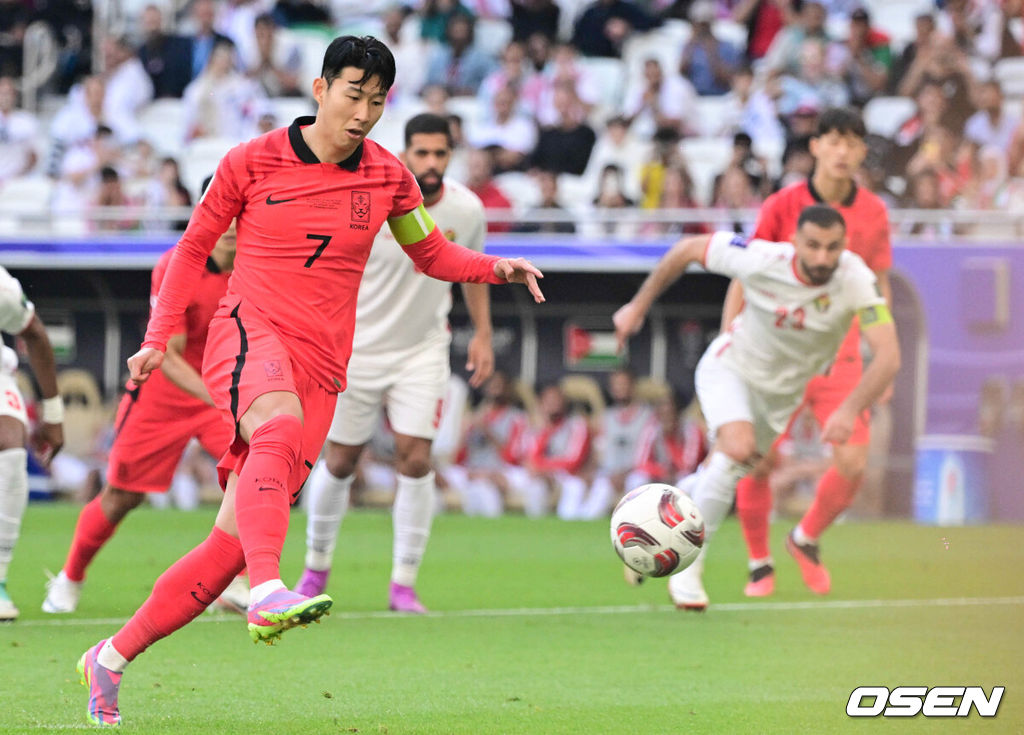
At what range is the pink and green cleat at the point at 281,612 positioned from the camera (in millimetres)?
4344

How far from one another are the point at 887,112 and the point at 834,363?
867 cm

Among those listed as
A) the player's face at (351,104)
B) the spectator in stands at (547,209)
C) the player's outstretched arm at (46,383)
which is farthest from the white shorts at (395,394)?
the spectator in stands at (547,209)

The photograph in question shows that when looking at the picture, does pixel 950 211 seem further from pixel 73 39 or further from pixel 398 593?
pixel 73 39

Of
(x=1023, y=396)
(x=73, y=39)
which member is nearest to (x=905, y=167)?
(x=1023, y=396)

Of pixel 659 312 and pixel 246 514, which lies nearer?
pixel 246 514

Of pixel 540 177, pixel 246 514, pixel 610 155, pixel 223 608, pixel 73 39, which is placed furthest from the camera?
pixel 73 39

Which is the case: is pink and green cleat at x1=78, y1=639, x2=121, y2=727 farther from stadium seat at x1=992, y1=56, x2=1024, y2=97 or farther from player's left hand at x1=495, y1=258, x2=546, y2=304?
stadium seat at x1=992, y1=56, x2=1024, y2=97

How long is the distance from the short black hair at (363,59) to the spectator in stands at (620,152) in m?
12.3

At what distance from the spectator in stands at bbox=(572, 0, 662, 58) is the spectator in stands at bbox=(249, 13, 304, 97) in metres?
3.55

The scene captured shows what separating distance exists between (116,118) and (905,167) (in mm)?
9798

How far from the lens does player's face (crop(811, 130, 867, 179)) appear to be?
29.0 feet

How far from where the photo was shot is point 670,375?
17344 millimetres

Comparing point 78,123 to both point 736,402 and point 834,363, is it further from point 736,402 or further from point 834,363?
point 736,402

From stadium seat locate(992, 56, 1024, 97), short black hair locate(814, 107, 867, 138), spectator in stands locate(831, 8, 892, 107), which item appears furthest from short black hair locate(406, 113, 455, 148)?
stadium seat locate(992, 56, 1024, 97)
